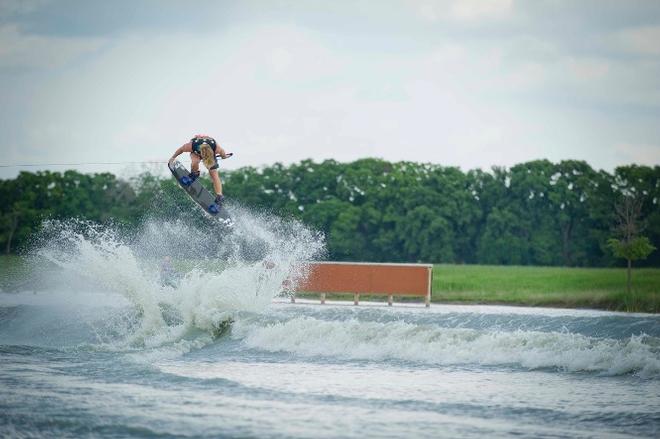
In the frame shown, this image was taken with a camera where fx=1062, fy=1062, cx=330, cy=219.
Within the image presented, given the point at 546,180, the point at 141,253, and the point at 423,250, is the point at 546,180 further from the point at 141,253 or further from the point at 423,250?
the point at 141,253

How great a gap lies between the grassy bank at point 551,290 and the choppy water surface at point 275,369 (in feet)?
28.9

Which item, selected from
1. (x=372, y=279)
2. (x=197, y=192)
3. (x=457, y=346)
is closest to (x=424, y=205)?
(x=372, y=279)

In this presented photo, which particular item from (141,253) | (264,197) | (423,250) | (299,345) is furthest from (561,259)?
(299,345)

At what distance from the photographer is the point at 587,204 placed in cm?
8731

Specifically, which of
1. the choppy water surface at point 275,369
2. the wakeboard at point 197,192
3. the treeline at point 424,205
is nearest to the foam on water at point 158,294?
the choppy water surface at point 275,369

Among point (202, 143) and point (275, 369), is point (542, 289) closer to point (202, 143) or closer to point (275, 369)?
point (202, 143)

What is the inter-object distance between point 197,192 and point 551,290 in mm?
26687

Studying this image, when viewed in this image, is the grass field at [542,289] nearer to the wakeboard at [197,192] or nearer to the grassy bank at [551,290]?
the grassy bank at [551,290]

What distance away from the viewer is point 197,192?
26781mm

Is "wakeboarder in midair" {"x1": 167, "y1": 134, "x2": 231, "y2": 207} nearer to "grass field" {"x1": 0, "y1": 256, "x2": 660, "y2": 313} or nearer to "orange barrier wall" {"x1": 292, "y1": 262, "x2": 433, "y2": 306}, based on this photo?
"orange barrier wall" {"x1": 292, "y1": 262, "x2": 433, "y2": 306}

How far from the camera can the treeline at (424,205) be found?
81750 millimetres

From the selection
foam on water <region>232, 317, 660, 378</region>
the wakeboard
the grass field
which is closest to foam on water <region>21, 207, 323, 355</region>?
the wakeboard

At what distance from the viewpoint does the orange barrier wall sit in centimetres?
4194

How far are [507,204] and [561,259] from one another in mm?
7501
